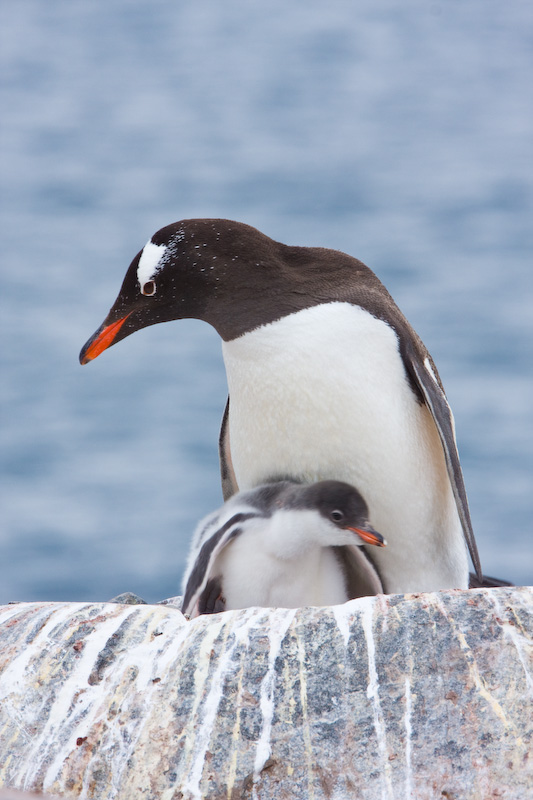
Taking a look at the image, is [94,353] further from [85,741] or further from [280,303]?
[85,741]

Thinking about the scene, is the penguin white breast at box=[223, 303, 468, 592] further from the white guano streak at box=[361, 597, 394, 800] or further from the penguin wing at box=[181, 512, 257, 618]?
the white guano streak at box=[361, 597, 394, 800]

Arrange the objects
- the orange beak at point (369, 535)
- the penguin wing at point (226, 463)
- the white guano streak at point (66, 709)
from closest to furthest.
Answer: the white guano streak at point (66, 709)
the orange beak at point (369, 535)
the penguin wing at point (226, 463)

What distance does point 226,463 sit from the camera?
13.6 ft

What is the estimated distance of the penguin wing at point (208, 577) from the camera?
122 inches

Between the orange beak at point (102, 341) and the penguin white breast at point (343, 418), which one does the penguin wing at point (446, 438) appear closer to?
the penguin white breast at point (343, 418)

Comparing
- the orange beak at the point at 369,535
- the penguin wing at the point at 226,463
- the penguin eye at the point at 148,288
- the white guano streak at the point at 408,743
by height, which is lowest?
the white guano streak at the point at 408,743

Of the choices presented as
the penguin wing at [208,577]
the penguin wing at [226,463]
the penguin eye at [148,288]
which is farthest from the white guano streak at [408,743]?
the penguin wing at [226,463]

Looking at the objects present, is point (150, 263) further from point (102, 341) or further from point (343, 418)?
point (343, 418)

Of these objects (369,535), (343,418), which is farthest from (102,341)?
(369,535)

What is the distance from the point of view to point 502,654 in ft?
7.50

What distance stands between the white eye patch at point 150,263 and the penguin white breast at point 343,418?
13.1 inches

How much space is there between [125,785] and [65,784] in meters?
0.16

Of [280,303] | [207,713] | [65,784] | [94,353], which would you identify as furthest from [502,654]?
[94,353]

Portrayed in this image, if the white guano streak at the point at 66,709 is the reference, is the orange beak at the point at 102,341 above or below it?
above
